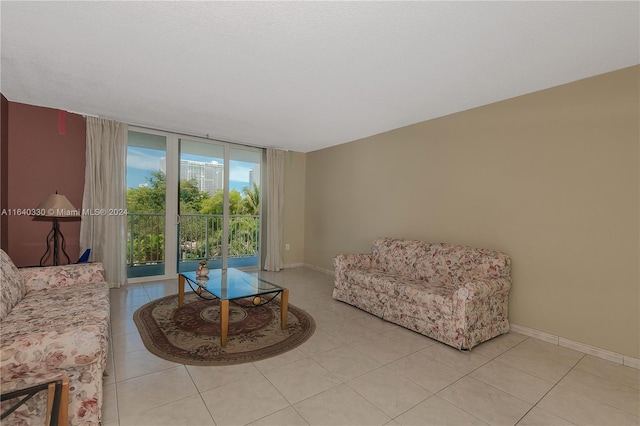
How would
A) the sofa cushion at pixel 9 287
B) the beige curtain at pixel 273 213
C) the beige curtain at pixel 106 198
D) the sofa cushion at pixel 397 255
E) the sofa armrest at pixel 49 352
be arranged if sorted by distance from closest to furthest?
the sofa armrest at pixel 49 352, the sofa cushion at pixel 9 287, the sofa cushion at pixel 397 255, the beige curtain at pixel 106 198, the beige curtain at pixel 273 213

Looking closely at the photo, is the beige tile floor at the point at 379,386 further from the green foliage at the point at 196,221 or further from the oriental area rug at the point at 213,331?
the green foliage at the point at 196,221

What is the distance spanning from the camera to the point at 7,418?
1.40 meters

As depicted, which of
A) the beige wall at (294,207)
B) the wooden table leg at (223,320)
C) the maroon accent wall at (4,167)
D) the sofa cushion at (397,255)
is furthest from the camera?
the beige wall at (294,207)

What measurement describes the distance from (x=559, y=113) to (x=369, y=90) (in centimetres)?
182

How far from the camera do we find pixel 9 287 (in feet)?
7.14

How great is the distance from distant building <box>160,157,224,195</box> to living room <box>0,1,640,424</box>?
137 centimetres

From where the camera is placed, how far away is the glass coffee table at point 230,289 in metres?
2.53

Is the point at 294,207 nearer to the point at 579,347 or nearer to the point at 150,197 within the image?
the point at 150,197

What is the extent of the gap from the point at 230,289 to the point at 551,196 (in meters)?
3.28

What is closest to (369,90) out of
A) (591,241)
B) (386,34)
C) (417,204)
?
(386,34)

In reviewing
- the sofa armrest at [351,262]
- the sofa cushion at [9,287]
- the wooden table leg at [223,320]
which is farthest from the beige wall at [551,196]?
the sofa cushion at [9,287]

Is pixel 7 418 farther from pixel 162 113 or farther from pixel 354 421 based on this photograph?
pixel 162 113

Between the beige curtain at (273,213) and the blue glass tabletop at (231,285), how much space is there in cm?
Result: 200

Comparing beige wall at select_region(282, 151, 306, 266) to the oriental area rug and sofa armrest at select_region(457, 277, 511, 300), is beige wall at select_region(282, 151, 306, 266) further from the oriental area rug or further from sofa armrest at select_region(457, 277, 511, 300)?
sofa armrest at select_region(457, 277, 511, 300)
